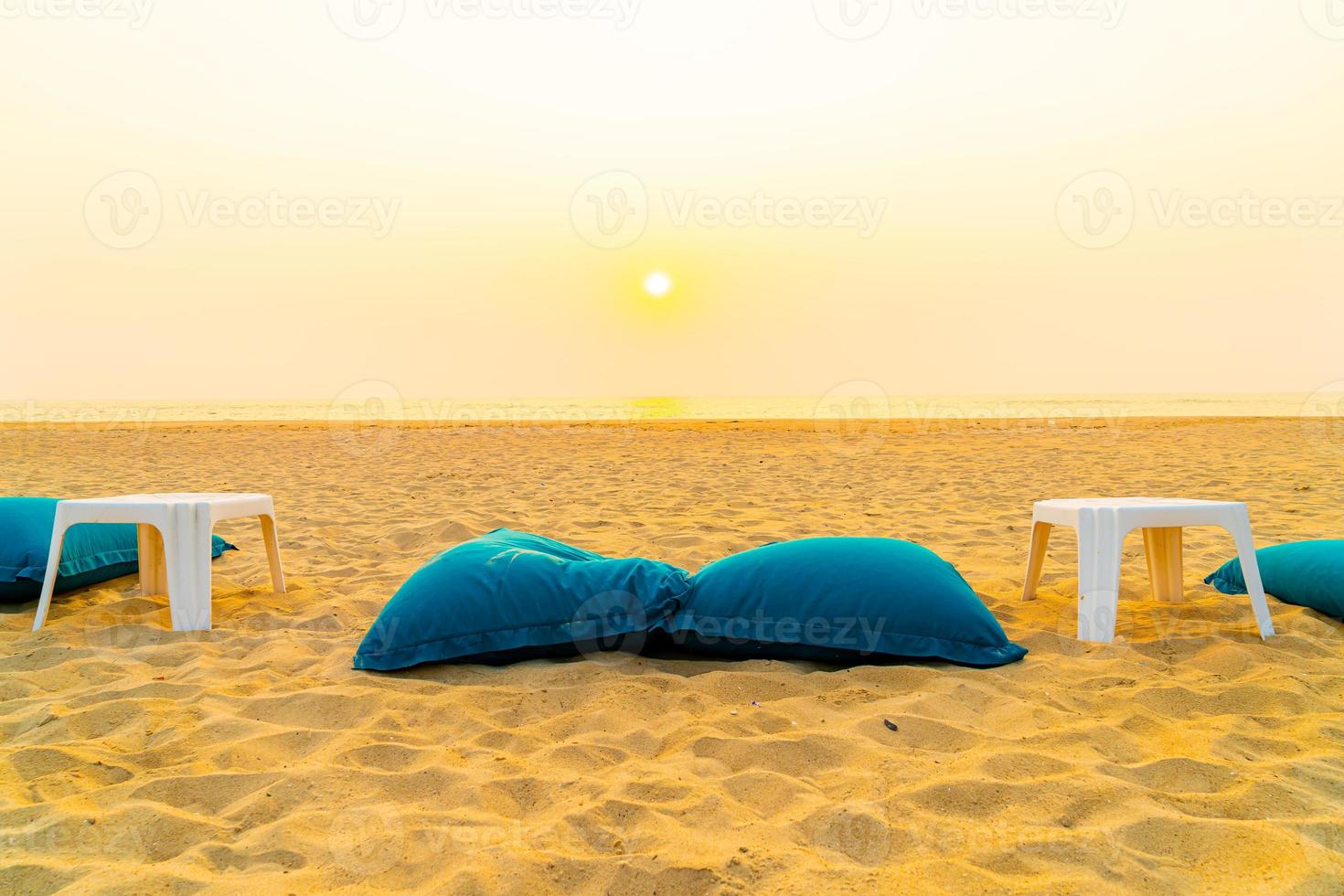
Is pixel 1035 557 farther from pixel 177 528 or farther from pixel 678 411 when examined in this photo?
pixel 678 411

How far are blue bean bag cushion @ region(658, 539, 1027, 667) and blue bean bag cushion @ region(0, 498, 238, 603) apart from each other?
2.77m

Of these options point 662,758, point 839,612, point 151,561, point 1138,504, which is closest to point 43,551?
point 151,561

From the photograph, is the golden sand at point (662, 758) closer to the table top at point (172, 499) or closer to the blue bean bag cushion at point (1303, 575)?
the blue bean bag cushion at point (1303, 575)

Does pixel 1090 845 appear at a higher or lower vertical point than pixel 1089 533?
lower

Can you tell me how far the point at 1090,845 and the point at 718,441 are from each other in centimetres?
1320

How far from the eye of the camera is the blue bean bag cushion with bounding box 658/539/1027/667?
2941mm

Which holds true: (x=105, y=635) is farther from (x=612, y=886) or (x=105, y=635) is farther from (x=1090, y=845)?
(x=1090, y=845)

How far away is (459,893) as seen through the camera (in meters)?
1.62


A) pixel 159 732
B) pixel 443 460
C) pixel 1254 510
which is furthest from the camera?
pixel 443 460

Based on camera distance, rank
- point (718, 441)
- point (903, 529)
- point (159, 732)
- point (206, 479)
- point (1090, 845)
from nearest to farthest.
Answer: point (1090, 845), point (159, 732), point (903, 529), point (206, 479), point (718, 441)

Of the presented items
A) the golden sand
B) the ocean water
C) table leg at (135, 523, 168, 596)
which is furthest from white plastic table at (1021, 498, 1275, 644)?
the ocean water

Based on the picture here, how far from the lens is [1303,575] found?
343 cm

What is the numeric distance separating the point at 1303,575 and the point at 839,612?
199 cm

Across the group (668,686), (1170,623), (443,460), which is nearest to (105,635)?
(668,686)
